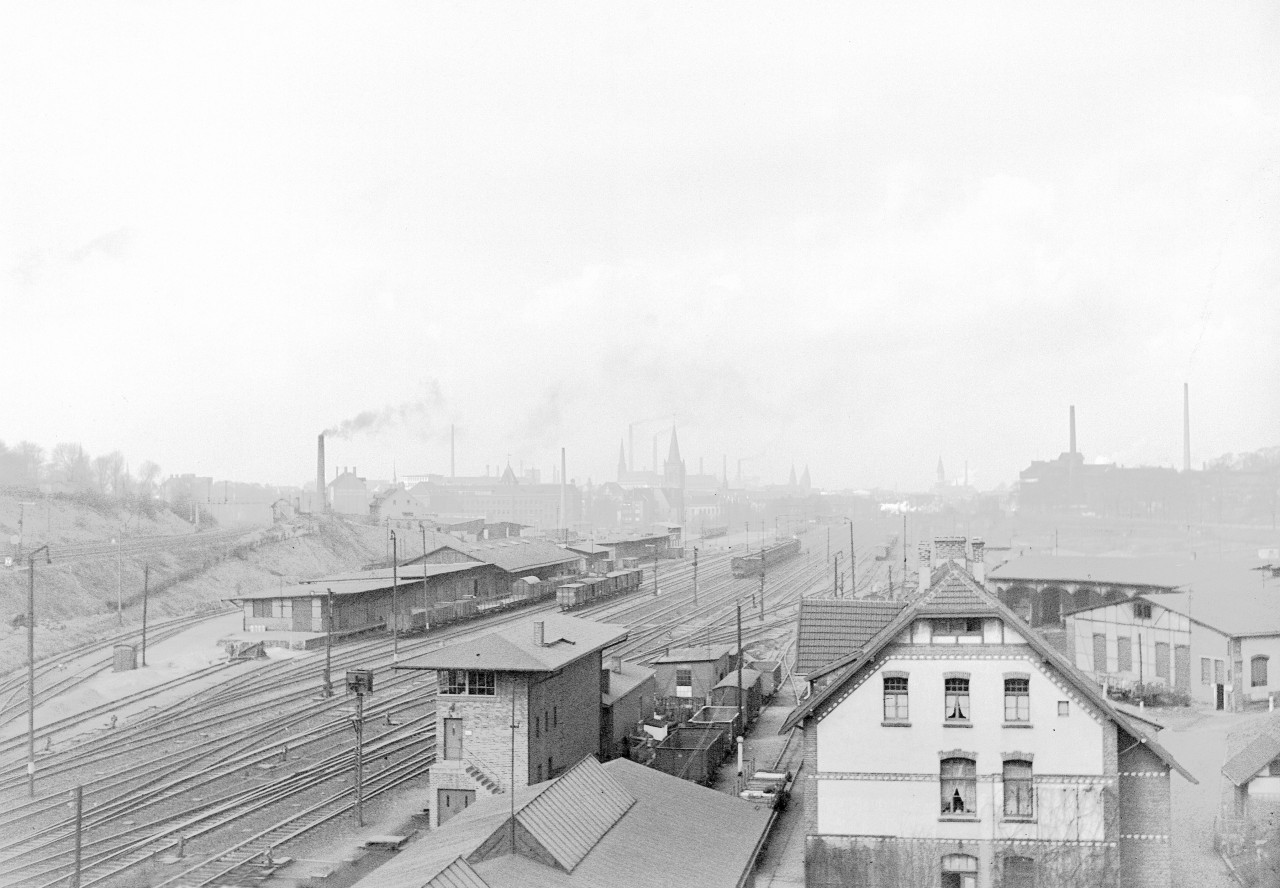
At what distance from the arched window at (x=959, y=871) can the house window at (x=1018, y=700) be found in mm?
3246

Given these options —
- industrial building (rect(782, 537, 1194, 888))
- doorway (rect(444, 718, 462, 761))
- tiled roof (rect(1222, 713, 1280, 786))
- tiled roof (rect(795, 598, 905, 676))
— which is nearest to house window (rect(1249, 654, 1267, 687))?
tiled roof (rect(1222, 713, 1280, 786))

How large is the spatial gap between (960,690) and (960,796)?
7.76 feet

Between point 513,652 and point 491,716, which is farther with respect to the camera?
point 513,652

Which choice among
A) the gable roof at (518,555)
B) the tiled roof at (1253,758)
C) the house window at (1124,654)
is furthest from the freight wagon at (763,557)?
the tiled roof at (1253,758)

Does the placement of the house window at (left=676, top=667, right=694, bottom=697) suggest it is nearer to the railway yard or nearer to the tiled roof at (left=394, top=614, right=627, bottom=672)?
the railway yard

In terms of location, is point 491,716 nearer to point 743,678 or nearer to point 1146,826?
point 1146,826

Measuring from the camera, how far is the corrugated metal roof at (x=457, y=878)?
1739cm

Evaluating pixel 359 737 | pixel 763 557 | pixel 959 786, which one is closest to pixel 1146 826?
pixel 959 786

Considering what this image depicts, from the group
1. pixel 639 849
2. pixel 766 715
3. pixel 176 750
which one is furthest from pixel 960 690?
pixel 176 750

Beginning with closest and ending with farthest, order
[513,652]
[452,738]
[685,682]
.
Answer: [513,652] → [452,738] → [685,682]

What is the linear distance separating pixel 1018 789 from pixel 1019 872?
1781 millimetres

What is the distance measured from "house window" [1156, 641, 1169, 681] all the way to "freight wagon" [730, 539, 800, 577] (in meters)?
47.1

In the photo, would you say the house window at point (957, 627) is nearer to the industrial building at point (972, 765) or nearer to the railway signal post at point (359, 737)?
the industrial building at point (972, 765)

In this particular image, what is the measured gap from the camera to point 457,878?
17.7m
